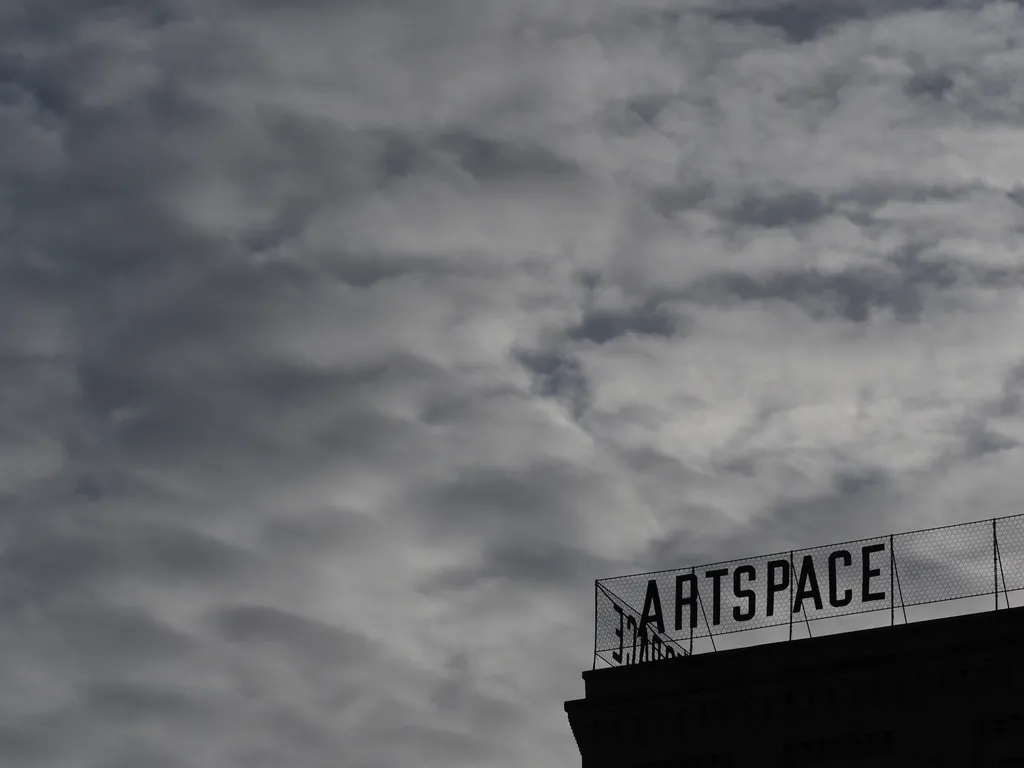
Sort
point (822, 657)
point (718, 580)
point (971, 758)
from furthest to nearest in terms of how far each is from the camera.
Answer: point (718, 580) < point (822, 657) < point (971, 758)

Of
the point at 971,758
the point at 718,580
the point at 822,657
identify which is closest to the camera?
the point at 971,758

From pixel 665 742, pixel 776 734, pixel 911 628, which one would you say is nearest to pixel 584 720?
pixel 665 742

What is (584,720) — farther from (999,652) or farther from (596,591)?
(999,652)

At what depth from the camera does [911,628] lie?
6962 cm

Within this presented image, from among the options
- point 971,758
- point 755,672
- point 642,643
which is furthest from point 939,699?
point 642,643

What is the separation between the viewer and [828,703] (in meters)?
69.9

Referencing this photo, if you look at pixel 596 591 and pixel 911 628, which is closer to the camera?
pixel 911 628

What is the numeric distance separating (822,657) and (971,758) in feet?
24.3

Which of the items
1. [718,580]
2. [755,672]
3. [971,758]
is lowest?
[971,758]

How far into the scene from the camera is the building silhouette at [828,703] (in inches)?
2635

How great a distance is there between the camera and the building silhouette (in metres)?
66.9

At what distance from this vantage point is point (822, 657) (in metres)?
70.8

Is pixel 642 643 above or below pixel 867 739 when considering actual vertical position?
above

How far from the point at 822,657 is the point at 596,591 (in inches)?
446
